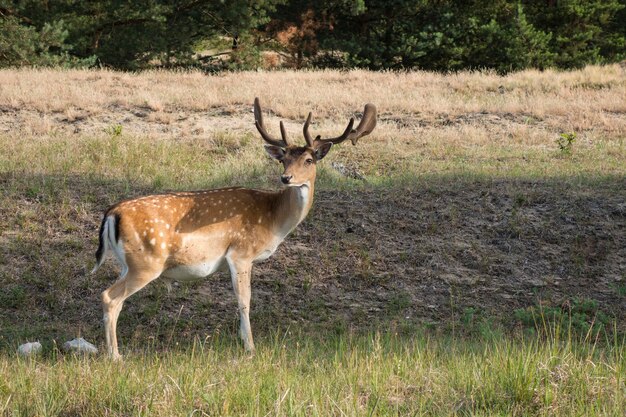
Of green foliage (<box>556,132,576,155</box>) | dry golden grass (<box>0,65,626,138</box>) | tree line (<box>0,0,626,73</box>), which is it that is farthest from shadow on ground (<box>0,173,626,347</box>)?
tree line (<box>0,0,626,73</box>)

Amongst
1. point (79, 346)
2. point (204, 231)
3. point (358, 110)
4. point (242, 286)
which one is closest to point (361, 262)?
point (242, 286)

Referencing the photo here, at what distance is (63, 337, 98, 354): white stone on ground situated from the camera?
819cm

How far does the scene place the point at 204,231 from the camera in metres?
8.50

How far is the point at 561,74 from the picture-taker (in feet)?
77.6

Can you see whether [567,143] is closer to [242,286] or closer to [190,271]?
[242,286]

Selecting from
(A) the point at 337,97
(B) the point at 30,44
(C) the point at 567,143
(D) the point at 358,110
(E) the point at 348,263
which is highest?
(B) the point at 30,44

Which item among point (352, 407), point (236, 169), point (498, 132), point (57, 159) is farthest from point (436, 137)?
point (352, 407)

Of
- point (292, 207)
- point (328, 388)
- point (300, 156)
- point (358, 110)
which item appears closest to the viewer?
point (328, 388)

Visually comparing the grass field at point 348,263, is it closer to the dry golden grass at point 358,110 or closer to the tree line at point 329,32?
the dry golden grass at point 358,110

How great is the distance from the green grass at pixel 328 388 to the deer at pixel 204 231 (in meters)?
1.46

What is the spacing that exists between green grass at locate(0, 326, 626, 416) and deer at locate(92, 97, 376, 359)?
146 centimetres

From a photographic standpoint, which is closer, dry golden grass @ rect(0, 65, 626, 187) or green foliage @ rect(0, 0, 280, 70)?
dry golden grass @ rect(0, 65, 626, 187)

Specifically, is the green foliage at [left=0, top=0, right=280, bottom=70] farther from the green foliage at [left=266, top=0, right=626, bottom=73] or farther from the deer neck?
the deer neck

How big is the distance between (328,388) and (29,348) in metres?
3.36
